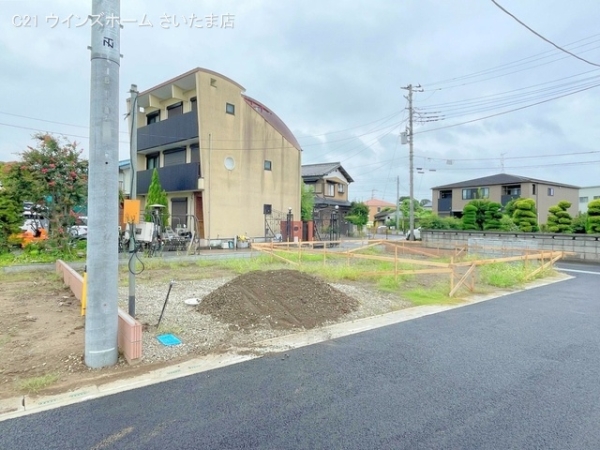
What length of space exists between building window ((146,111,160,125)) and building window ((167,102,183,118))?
4.38 feet

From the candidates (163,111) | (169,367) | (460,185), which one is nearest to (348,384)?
(169,367)

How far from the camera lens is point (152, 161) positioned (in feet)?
71.0

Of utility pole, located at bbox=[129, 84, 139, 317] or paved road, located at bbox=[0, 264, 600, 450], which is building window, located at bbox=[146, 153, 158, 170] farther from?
paved road, located at bbox=[0, 264, 600, 450]

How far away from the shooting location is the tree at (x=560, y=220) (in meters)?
18.1

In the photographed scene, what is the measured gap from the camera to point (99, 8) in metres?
3.54

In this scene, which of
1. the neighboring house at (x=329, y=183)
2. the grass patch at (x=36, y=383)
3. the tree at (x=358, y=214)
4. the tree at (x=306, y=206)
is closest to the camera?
the grass patch at (x=36, y=383)

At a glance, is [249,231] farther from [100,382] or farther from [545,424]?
[545,424]

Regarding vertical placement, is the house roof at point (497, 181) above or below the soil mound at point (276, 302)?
above

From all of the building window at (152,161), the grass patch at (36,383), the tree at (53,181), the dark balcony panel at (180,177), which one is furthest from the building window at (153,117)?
the grass patch at (36,383)

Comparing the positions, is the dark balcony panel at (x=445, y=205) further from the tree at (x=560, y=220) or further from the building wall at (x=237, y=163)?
the building wall at (x=237, y=163)

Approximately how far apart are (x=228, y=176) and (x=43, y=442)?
631 inches

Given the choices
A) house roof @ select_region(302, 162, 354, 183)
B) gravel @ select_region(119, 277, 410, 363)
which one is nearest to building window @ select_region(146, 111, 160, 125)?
house roof @ select_region(302, 162, 354, 183)

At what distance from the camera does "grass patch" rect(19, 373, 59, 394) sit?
3.12 metres

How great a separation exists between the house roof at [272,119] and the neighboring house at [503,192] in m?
21.6
